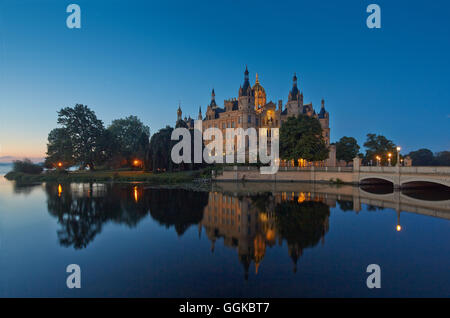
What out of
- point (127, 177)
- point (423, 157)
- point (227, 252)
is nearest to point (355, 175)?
point (227, 252)

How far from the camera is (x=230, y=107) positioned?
66938mm

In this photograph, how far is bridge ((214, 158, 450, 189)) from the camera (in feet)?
83.7

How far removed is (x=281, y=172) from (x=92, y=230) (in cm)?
3457

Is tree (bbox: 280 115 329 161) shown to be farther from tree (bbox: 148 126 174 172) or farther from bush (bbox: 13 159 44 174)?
bush (bbox: 13 159 44 174)

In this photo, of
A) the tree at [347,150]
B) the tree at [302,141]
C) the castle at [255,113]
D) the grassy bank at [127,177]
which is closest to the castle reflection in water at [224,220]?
the grassy bank at [127,177]

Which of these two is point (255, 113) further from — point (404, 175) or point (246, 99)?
point (404, 175)

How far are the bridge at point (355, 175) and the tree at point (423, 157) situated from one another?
70.6 metres

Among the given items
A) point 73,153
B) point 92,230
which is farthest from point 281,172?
point 73,153

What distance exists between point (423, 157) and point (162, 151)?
99926 mm

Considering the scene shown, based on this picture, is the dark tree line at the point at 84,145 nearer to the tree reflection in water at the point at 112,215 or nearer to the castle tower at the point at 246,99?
the castle tower at the point at 246,99

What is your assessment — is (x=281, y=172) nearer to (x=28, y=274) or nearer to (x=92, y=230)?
(x=92, y=230)

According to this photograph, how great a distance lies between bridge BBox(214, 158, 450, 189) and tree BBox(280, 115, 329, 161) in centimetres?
273

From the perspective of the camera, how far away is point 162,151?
4453 cm
